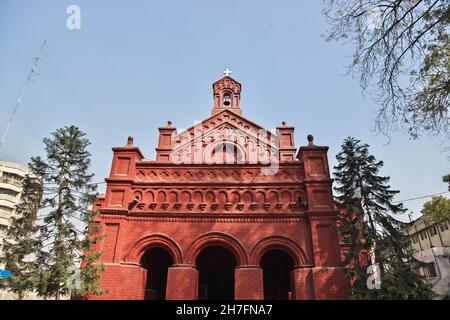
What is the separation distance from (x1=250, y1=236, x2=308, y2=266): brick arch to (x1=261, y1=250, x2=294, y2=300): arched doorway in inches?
→ 111

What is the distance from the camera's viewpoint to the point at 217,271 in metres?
Result: 16.1

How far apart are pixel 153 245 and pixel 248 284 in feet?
14.9

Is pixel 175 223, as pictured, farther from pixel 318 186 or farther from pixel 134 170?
pixel 318 186

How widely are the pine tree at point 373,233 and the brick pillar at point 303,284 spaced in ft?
5.33

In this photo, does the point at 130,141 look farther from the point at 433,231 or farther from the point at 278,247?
the point at 433,231

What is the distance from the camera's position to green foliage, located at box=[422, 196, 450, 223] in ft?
92.6

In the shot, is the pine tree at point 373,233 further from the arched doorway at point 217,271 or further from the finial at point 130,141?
the finial at point 130,141

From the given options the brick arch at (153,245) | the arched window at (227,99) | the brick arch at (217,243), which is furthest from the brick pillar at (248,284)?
the arched window at (227,99)

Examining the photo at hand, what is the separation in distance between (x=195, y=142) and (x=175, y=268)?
8.07 m

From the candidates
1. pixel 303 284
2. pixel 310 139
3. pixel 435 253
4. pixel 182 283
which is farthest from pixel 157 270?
pixel 435 253

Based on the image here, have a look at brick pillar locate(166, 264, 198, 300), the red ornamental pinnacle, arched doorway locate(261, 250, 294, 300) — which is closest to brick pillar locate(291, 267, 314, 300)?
arched doorway locate(261, 250, 294, 300)

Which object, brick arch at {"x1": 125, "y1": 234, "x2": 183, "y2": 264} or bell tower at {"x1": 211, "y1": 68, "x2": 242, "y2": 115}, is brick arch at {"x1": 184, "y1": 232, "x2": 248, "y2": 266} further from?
bell tower at {"x1": 211, "y1": 68, "x2": 242, "y2": 115}

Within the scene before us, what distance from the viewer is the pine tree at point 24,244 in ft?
35.9
